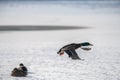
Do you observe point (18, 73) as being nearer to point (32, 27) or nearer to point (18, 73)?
point (18, 73)

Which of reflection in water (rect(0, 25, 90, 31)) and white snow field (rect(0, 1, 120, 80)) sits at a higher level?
white snow field (rect(0, 1, 120, 80))

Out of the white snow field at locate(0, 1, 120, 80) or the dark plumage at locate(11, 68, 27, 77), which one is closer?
the dark plumage at locate(11, 68, 27, 77)

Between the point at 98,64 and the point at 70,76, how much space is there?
2.15 meters

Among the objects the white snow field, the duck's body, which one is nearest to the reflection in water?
the white snow field

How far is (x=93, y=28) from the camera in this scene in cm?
2702

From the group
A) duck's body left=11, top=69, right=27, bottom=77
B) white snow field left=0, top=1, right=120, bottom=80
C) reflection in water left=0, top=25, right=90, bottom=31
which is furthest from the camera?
reflection in water left=0, top=25, right=90, bottom=31

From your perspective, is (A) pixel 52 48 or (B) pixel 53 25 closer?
(A) pixel 52 48

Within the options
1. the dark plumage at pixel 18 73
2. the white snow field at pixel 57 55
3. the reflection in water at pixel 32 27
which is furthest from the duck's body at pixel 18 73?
the reflection in water at pixel 32 27

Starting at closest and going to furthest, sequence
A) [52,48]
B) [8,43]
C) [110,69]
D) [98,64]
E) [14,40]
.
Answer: [110,69], [98,64], [52,48], [8,43], [14,40]

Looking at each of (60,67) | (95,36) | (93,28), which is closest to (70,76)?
(60,67)

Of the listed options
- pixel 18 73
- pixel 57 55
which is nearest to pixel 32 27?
pixel 57 55

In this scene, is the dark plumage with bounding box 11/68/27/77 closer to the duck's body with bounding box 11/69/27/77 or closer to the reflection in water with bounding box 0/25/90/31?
the duck's body with bounding box 11/69/27/77

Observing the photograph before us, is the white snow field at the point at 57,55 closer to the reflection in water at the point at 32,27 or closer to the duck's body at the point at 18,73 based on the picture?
the duck's body at the point at 18,73

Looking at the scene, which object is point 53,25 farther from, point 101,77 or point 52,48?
point 101,77
